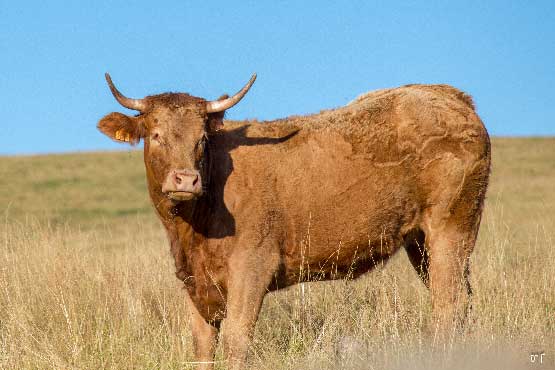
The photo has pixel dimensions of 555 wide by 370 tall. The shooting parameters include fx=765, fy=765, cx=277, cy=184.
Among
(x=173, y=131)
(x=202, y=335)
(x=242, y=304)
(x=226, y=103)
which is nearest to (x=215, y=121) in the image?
(x=226, y=103)

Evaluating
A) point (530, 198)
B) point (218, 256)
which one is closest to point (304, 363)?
point (218, 256)

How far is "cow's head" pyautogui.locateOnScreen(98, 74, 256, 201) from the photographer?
18.7 ft

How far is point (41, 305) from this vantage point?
7.95 m

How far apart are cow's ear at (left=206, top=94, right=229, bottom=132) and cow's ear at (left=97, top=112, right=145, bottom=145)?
1.86ft

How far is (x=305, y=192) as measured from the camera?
6.62m

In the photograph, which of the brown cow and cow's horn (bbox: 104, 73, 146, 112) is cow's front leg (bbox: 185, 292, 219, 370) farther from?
cow's horn (bbox: 104, 73, 146, 112)

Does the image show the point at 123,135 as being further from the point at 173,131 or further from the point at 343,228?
the point at 343,228

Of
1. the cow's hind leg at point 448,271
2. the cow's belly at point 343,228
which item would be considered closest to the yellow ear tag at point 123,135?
the cow's belly at point 343,228

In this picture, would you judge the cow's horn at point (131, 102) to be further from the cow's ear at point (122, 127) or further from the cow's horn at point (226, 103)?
the cow's horn at point (226, 103)

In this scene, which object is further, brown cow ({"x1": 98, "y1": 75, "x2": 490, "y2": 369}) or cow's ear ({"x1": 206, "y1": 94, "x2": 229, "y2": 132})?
cow's ear ({"x1": 206, "y1": 94, "x2": 229, "y2": 132})

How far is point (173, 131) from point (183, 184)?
2.01 ft

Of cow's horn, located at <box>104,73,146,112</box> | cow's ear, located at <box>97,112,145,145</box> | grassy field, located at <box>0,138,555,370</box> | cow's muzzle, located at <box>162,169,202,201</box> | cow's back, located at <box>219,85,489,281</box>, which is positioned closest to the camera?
cow's muzzle, located at <box>162,169,202,201</box>

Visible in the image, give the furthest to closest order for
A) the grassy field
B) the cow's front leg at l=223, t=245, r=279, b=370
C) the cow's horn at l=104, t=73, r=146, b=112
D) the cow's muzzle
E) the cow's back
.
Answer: the cow's back, the cow's horn at l=104, t=73, r=146, b=112, the cow's front leg at l=223, t=245, r=279, b=370, the grassy field, the cow's muzzle

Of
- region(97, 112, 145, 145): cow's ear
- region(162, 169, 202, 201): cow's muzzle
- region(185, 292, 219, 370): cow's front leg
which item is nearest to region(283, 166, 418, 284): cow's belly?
region(185, 292, 219, 370): cow's front leg
